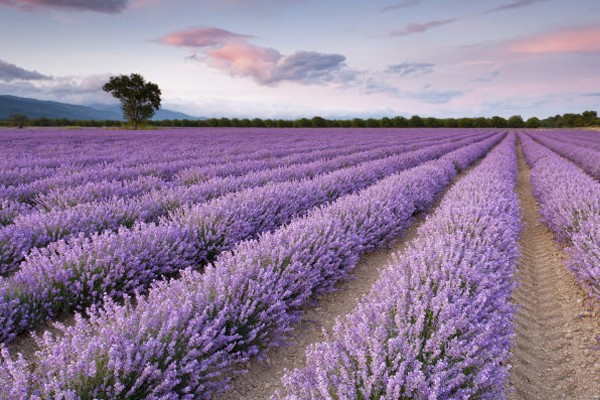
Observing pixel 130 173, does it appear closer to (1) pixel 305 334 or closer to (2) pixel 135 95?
(1) pixel 305 334

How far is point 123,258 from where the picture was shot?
299 centimetres

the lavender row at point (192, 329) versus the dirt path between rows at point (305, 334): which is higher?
the lavender row at point (192, 329)

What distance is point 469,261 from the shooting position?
2752 mm

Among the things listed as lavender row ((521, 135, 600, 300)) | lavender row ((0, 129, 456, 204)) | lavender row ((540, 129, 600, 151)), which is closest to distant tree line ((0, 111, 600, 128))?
lavender row ((540, 129, 600, 151))

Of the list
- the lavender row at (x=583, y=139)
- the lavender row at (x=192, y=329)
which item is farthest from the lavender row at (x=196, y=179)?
the lavender row at (x=583, y=139)

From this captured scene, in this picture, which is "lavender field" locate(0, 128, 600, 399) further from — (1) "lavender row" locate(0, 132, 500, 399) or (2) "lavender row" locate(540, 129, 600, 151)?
(2) "lavender row" locate(540, 129, 600, 151)

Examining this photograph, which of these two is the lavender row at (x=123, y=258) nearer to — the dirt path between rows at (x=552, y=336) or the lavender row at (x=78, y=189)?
the lavender row at (x=78, y=189)

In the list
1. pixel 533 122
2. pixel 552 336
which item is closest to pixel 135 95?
pixel 552 336

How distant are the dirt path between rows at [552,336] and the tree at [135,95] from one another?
4755 centimetres

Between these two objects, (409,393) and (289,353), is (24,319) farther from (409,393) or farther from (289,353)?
(409,393)

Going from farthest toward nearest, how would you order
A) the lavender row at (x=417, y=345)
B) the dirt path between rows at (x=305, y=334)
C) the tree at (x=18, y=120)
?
the tree at (x=18, y=120) < the dirt path between rows at (x=305, y=334) < the lavender row at (x=417, y=345)

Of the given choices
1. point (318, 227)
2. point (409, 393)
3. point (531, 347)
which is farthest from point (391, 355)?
point (318, 227)

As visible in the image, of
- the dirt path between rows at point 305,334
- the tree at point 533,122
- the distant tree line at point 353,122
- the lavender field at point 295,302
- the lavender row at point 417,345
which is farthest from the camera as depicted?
the tree at point 533,122

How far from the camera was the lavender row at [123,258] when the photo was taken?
102 inches
